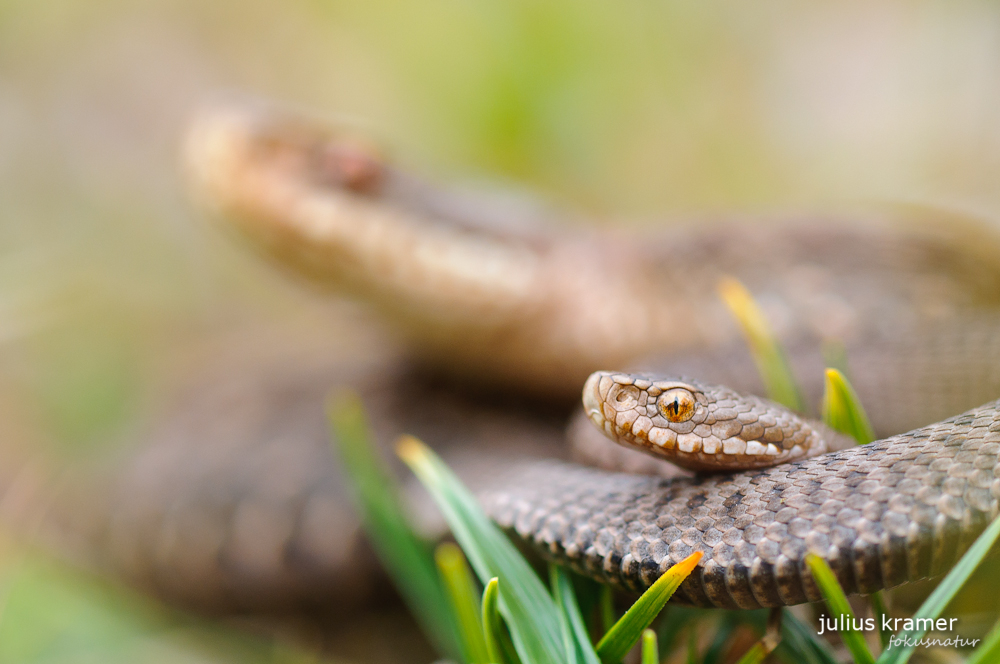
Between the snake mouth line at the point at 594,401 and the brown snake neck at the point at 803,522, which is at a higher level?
the snake mouth line at the point at 594,401

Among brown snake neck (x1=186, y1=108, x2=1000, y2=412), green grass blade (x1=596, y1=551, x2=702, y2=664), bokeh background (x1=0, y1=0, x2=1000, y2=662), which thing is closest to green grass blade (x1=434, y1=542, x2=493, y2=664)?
green grass blade (x1=596, y1=551, x2=702, y2=664)

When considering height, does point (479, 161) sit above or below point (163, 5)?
below

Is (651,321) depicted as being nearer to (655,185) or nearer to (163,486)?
(163,486)

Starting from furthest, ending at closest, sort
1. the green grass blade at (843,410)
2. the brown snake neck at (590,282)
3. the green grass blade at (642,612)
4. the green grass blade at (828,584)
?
the brown snake neck at (590,282)
the green grass blade at (843,410)
the green grass blade at (642,612)
the green grass blade at (828,584)

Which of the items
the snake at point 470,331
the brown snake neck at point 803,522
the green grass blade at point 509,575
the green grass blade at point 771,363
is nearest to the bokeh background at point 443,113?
the snake at point 470,331

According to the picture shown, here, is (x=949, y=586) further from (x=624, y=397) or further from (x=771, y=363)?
(x=771, y=363)

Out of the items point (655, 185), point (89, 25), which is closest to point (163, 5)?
point (89, 25)

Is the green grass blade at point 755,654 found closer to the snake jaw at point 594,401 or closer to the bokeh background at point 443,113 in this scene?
the snake jaw at point 594,401

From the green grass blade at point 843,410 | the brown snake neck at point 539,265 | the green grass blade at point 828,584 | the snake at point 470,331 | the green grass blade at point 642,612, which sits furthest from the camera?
the brown snake neck at point 539,265
